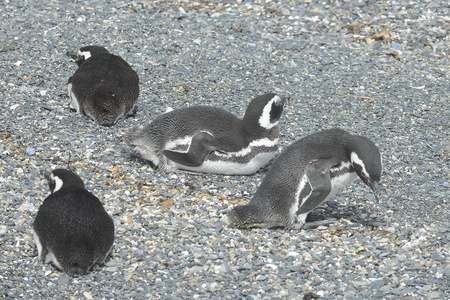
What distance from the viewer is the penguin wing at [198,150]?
5.94 m

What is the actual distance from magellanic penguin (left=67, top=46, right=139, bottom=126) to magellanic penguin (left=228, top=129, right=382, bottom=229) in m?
2.02

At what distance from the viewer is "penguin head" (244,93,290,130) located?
606cm

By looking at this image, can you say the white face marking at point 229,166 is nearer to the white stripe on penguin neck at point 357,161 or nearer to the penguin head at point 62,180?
the white stripe on penguin neck at point 357,161

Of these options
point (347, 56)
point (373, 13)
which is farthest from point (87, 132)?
point (373, 13)

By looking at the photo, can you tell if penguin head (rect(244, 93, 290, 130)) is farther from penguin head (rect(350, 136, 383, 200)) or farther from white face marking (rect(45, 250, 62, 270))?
white face marking (rect(45, 250, 62, 270))

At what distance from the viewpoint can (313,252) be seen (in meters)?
5.07

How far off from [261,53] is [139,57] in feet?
4.29

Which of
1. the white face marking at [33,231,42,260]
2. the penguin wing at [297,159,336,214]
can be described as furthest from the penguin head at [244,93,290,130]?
the white face marking at [33,231,42,260]

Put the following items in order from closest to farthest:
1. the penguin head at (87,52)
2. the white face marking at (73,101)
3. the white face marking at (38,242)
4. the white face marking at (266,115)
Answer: the white face marking at (38,242) < the white face marking at (266,115) < the white face marking at (73,101) < the penguin head at (87,52)

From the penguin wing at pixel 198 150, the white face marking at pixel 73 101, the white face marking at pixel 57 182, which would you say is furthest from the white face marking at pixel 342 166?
the white face marking at pixel 73 101

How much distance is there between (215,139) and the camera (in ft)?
19.7

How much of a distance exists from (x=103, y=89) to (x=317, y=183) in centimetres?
253

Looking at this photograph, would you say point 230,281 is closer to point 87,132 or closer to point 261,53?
point 87,132

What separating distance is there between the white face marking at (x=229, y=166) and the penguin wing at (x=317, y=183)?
2.87 ft
